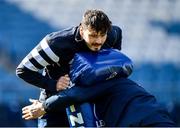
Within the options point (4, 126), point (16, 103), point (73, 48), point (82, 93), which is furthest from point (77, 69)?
point (16, 103)

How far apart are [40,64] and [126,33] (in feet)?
15.3

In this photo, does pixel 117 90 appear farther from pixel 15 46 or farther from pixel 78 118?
pixel 15 46

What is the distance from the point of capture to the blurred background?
7246 millimetres

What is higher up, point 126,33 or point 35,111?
point 35,111

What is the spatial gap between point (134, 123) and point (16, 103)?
4.48 meters

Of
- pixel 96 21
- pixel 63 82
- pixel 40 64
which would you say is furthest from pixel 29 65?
pixel 96 21

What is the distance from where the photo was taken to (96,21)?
284 centimetres

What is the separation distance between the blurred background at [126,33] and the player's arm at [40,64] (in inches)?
149

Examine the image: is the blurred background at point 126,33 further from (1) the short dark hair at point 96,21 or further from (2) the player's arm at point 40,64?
(1) the short dark hair at point 96,21

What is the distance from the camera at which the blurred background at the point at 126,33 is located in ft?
23.8

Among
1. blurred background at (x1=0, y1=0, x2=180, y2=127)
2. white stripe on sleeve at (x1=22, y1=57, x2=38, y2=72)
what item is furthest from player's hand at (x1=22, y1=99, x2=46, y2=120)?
blurred background at (x1=0, y1=0, x2=180, y2=127)

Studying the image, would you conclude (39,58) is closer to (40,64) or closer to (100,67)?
(40,64)

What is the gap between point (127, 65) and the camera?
2.72 meters

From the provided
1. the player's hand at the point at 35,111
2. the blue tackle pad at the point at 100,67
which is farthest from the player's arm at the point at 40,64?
the blue tackle pad at the point at 100,67
